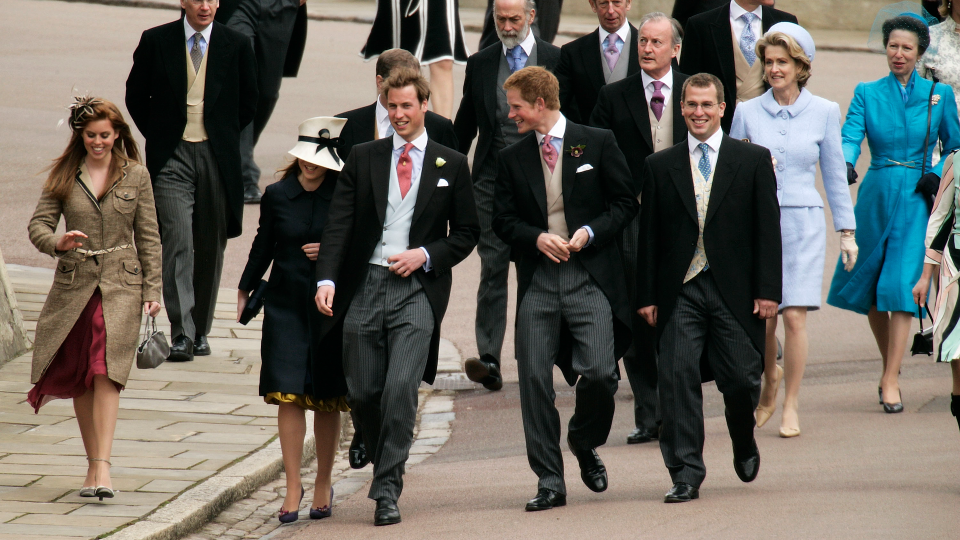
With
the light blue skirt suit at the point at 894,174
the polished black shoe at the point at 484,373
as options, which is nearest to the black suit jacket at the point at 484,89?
the polished black shoe at the point at 484,373

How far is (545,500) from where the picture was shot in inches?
251

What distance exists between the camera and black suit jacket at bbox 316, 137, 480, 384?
6480 millimetres

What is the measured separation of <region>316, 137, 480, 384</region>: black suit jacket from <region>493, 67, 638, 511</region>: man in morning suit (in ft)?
0.77

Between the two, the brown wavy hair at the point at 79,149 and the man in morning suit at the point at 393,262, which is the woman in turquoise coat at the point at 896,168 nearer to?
the man in morning suit at the point at 393,262

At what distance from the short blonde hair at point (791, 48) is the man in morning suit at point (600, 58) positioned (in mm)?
821

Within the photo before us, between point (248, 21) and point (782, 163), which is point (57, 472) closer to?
point (782, 163)

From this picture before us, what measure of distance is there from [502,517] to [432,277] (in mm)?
1153

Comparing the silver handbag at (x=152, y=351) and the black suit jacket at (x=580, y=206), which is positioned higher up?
the black suit jacket at (x=580, y=206)

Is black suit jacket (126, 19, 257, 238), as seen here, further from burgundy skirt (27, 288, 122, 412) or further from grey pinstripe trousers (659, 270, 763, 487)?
grey pinstripe trousers (659, 270, 763, 487)

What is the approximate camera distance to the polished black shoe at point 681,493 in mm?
6344

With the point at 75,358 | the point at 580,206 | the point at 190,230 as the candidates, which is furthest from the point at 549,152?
the point at 190,230

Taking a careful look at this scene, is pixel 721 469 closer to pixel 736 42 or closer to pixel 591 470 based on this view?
pixel 591 470

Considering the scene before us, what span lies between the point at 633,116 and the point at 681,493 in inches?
91.1

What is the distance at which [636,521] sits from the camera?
239 inches
